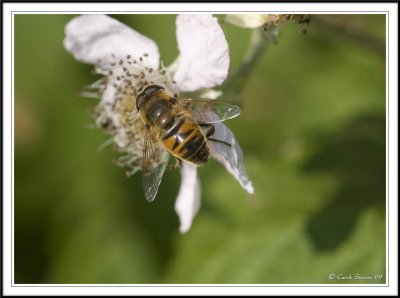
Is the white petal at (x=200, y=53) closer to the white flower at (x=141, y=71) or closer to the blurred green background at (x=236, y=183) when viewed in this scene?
the white flower at (x=141, y=71)

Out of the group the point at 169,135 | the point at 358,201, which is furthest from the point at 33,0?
the point at 358,201

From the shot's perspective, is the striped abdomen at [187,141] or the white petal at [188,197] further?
the white petal at [188,197]

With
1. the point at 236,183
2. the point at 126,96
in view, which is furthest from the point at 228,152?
the point at 236,183

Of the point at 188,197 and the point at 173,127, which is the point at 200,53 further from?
the point at 188,197

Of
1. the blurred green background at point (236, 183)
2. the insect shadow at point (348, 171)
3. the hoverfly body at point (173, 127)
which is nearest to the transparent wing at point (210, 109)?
the hoverfly body at point (173, 127)

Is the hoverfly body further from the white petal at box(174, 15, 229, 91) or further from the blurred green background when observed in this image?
the blurred green background

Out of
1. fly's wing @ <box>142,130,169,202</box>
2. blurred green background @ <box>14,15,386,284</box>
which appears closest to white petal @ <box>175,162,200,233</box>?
fly's wing @ <box>142,130,169,202</box>
